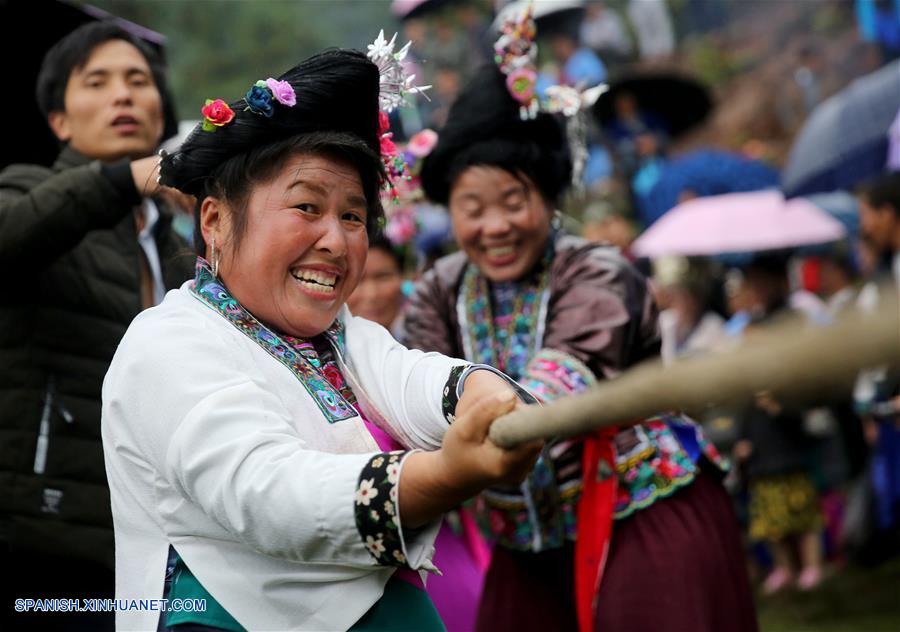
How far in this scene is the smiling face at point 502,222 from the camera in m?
3.40

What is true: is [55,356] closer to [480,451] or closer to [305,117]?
[305,117]

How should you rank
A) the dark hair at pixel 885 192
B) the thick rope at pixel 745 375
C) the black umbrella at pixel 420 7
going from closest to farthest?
the thick rope at pixel 745 375 < the dark hair at pixel 885 192 < the black umbrella at pixel 420 7

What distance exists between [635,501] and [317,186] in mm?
1493

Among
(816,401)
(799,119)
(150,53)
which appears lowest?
(816,401)

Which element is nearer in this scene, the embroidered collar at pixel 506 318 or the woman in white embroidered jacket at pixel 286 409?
the woman in white embroidered jacket at pixel 286 409

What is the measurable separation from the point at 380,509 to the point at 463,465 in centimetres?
14

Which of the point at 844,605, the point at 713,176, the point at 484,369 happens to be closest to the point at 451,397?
the point at 484,369

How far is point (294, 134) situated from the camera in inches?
81.8

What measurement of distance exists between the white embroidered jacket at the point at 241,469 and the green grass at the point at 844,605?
12.1 ft

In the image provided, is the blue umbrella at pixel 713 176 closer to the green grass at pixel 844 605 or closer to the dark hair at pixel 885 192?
the dark hair at pixel 885 192

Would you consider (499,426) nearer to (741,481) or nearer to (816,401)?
(816,401)

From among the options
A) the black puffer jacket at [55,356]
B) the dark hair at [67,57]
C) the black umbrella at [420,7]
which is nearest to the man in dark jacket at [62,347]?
the black puffer jacket at [55,356]

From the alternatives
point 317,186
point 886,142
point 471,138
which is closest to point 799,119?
point 886,142

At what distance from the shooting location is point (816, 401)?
1249 millimetres
